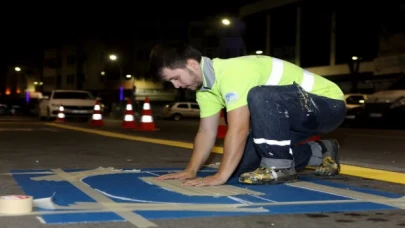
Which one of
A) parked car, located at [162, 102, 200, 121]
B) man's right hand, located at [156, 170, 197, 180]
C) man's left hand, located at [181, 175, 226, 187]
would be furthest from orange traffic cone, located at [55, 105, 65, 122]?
man's left hand, located at [181, 175, 226, 187]

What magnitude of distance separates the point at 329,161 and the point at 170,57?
2.01m

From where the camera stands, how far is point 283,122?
543 cm

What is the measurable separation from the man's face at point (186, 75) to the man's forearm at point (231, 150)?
0.50 m

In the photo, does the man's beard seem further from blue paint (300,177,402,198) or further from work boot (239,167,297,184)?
blue paint (300,177,402,198)

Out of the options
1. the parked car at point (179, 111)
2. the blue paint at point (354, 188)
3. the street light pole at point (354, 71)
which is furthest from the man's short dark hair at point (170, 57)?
the parked car at point (179, 111)

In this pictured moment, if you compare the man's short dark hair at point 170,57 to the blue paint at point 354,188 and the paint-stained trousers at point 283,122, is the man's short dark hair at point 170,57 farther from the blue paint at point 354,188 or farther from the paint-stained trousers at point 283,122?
the blue paint at point 354,188

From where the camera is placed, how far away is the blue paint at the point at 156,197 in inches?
156

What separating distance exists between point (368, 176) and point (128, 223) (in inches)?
137

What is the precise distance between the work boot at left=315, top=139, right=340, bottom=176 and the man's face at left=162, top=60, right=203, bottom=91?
1642 mm

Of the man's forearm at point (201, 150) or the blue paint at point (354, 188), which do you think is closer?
the blue paint at point (354, 188)

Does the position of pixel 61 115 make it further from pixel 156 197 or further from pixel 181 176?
pixel 156 197

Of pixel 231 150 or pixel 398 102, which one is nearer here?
pixel 231 150

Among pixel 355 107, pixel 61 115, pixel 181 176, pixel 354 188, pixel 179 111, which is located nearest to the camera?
pixel 354 188

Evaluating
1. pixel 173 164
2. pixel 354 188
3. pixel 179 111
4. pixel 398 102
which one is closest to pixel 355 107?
pixel 398 102
